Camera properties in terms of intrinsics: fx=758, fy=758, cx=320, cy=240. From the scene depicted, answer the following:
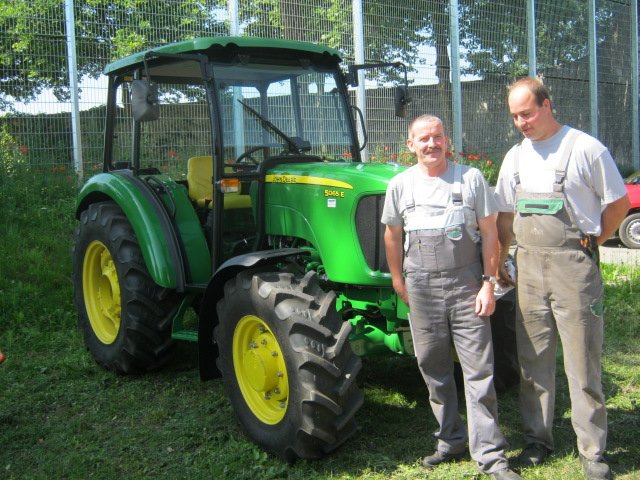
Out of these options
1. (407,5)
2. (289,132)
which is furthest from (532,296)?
(407,5)

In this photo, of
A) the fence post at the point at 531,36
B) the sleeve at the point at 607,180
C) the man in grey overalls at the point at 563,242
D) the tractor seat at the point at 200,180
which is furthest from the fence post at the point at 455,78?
the sleeve at the point at 607,180

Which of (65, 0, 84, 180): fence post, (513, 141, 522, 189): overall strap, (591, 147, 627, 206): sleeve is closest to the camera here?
(591, 147, 627, 206): sleeve

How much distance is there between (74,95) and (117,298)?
14.1 feet

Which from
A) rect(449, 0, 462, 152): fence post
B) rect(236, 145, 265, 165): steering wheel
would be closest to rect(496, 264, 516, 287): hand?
rect(236, 145, 265, 165): steering wheel

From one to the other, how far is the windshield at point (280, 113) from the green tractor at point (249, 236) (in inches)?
0.4

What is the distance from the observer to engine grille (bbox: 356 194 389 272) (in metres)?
4.39

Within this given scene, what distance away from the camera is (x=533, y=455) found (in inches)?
156

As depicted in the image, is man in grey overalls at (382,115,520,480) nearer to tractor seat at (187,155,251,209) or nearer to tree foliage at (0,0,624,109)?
tractor seat at (187,155,251,209)

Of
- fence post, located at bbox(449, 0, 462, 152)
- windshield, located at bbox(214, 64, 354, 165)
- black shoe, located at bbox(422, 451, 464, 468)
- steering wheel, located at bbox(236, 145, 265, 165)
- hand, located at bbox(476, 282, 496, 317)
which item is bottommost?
black shoe, located at bbox(422, 451, 464, 468)

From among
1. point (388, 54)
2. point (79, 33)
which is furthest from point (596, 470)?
point (388, 54)

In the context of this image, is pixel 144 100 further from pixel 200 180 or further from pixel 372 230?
pixel 372 230

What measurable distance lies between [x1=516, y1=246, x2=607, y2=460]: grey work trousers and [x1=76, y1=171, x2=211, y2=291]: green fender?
2.36 meters

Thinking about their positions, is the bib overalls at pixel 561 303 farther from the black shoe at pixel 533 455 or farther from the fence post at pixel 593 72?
the fence post at pixel 593 72

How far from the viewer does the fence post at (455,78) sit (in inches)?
527
